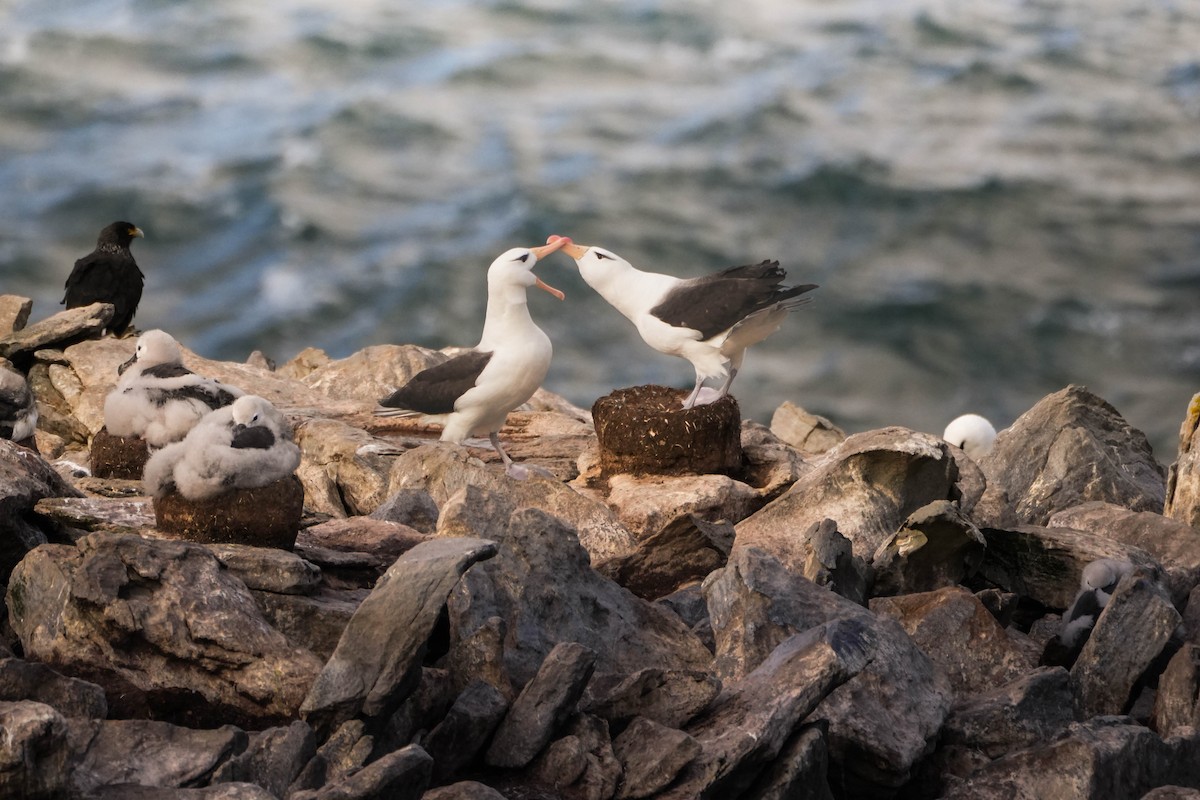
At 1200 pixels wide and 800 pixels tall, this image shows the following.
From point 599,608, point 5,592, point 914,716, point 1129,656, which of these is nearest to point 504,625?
point 599,608

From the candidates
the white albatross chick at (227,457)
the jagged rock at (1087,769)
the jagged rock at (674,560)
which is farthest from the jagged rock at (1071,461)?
the white albatross chick at (227,457)

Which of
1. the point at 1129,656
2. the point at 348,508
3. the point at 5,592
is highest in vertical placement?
the point at 5,592

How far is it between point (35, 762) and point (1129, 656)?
20.4ft

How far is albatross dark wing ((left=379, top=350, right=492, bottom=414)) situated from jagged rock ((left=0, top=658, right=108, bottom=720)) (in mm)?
5678

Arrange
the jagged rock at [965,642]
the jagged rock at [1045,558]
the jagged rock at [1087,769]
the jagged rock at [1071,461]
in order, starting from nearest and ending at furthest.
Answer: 1. the jagged rock at [1087,769]
2. the jagged rock at [965,642]
3. the jagged rock at [1045,558]
4. the jagged rock at [1071,461]

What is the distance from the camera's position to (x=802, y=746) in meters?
7.73

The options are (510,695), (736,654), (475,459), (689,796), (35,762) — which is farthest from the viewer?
(475,459)

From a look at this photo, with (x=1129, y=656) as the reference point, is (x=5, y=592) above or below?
above

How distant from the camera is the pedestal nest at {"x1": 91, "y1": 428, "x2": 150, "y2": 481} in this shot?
12414 mm

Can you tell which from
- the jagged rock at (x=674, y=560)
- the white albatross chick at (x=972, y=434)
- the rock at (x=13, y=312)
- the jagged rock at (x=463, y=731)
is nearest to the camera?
the jagged rock at (x=463, y=731)

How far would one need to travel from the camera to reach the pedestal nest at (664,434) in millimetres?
12734

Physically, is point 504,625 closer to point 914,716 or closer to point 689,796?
point 689,796

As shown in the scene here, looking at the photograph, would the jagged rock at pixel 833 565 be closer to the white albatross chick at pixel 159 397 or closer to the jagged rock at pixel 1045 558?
the jagged rock at pixel 1045 558

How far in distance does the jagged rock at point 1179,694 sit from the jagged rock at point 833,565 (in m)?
1.93
